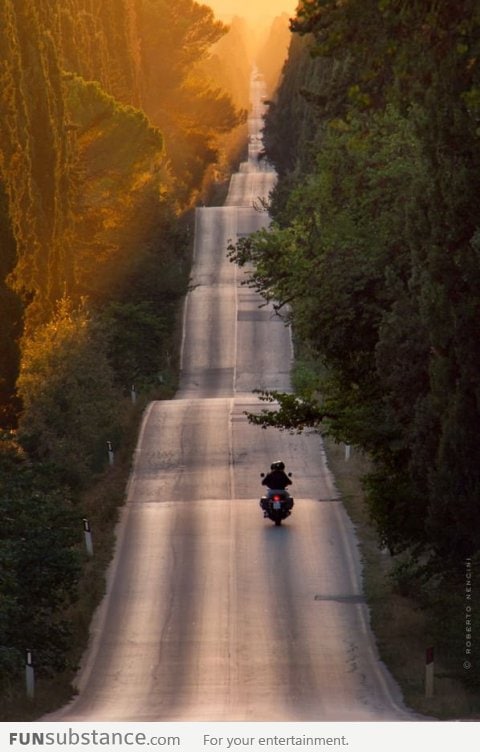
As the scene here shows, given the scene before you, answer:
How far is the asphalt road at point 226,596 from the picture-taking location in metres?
22.8

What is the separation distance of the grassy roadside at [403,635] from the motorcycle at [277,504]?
1703 mm

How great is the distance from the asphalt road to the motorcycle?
0.99 feet

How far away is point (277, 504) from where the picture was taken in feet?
122

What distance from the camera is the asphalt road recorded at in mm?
22812

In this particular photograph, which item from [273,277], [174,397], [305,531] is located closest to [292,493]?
[305,531]

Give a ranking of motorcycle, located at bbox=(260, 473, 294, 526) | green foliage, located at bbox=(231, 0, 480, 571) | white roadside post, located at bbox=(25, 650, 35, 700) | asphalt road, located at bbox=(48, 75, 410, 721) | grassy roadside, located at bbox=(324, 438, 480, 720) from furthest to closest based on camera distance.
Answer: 1. motorcycle, located at bbox=(260, 473, 294, 526)
2. white roadside post, located at bbox=(25, 650, 35, 700)
3. asphalt road, located at bbox=(48, 75, 410, 721)
4. grassy roadside, located at bbox=(324, 438, 480, 720)
5. green foliage, located at bbox=(231, 0, 480, 571)

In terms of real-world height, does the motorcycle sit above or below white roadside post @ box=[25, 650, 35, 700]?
below

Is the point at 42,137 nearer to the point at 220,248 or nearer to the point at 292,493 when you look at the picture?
the point at 292,493

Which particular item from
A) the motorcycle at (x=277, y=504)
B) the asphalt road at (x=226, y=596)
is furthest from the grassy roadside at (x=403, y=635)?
the motorcycle at (x=277, y=504)

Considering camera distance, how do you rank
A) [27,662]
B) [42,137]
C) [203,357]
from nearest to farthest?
1. [27,662]
2. [42,137]
3. [203,357]

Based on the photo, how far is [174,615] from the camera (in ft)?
94.7

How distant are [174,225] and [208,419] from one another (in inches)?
1078

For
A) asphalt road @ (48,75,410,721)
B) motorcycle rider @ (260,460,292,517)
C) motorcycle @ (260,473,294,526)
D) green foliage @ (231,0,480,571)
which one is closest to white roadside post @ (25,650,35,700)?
asphalt road @ (48,75,410,721)

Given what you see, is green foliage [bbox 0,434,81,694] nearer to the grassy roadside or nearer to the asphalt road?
the asphalt road
